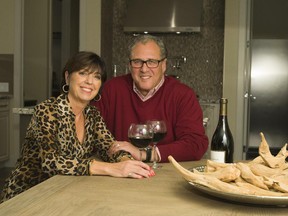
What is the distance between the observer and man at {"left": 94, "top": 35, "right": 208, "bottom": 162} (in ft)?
7.55

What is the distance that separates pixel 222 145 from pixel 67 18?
577cm

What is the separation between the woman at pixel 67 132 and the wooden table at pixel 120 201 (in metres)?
0.28

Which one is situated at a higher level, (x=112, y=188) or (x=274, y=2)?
(x=274, y=2)

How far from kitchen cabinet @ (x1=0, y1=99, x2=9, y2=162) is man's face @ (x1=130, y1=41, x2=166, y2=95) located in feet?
11.9

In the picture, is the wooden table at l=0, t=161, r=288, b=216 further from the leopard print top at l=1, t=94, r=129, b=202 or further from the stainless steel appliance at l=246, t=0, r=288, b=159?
the stainless steel appliance at l=246, t=0, r=288, b=159

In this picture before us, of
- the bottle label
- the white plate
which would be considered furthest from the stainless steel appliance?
the white plate

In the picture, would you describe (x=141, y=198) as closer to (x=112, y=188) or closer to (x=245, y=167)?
(x=112, y=188)

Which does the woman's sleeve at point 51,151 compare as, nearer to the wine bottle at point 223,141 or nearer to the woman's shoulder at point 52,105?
the woman's shoulder at point 52,105

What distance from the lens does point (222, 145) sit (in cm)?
193

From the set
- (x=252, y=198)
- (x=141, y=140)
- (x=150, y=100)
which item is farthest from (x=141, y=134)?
(x=150, y=100)

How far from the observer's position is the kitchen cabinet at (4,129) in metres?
5.61

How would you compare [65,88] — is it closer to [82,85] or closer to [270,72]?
[82,85]

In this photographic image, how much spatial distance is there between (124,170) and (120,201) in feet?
1.11

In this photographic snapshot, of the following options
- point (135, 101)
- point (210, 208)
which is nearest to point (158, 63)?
point (135, 101)
